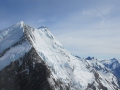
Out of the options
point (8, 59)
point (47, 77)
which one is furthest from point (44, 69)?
Result: point (8, 59)

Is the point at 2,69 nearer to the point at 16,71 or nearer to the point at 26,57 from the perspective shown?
the point at 16,71

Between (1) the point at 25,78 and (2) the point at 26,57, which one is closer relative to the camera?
(1) the point at 25,78

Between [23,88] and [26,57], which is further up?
[26,57]

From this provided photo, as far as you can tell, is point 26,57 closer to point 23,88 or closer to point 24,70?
point 24,70

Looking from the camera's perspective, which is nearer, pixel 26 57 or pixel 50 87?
pixel 50 87

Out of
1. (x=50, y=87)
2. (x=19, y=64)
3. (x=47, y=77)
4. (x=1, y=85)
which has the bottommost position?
(x=50, y=87)

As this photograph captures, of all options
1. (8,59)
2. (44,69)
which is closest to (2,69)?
A: (8,59)
